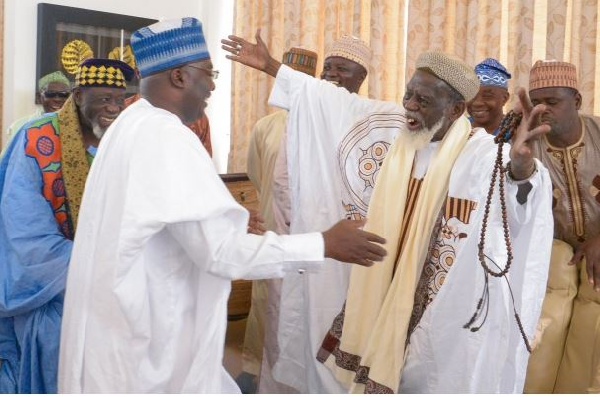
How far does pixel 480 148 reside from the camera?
2961 millimetres

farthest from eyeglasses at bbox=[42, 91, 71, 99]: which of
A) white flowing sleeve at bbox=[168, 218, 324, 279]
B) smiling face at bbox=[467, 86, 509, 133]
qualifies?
white flowing sleeve at bbox=[168, 218, 324, 279]

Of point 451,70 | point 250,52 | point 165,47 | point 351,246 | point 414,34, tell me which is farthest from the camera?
point 414,34

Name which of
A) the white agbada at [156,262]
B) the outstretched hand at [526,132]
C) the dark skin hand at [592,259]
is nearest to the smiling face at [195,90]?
the white agbada at [156,262]

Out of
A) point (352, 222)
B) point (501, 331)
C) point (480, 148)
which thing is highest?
point (480, 148)

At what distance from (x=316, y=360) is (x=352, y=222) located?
5.26 feet

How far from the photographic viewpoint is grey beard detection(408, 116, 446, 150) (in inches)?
122

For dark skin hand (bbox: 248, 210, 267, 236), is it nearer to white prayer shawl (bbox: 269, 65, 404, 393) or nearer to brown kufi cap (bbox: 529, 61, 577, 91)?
white prayer shawl (bbox: 269, 65, 404, 393)

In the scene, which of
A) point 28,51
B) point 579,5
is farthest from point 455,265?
point 28,51

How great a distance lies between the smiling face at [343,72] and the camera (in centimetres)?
438

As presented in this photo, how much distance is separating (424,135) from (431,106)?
12 cm

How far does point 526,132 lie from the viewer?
7.92 feet

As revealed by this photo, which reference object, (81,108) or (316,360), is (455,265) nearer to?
(316,360)

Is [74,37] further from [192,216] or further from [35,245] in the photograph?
[192,216]

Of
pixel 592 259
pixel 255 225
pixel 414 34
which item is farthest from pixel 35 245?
pixel 414 34
